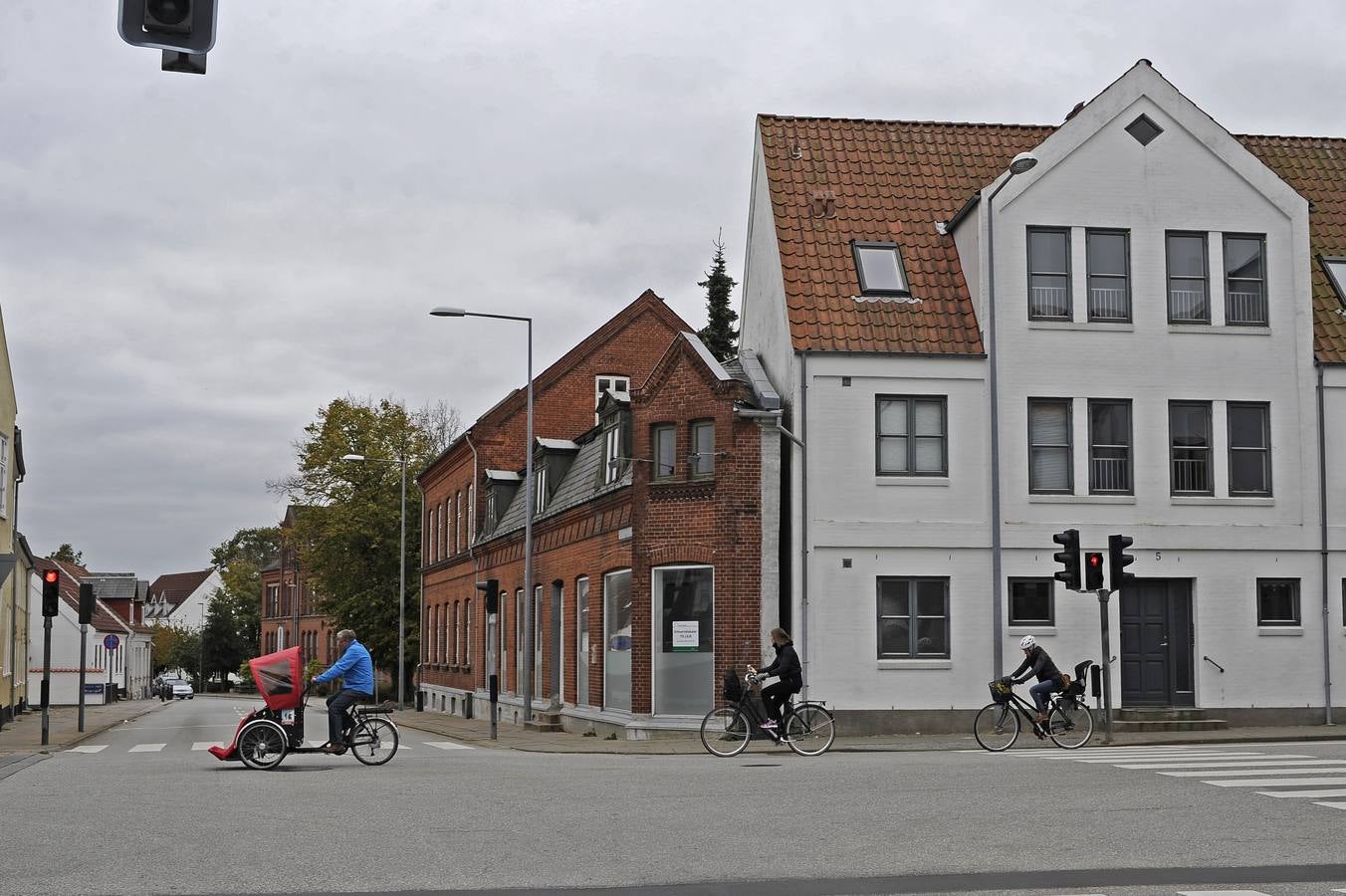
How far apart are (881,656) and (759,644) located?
2.10m

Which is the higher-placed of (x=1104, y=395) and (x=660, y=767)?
(x=1104, y=395)

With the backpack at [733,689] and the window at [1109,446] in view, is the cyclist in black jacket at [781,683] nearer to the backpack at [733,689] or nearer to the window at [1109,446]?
the backpack at [733,689]

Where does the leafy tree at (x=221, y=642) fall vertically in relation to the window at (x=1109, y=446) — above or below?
below

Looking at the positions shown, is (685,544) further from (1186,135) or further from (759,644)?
(1186,135)

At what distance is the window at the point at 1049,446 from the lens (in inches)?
1054

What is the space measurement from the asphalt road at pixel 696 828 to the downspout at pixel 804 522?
7.61m

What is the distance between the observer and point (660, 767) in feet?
60.7

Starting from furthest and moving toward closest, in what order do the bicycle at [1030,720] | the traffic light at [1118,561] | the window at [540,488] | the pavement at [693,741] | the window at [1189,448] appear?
1. the window at [540,488]
2. the window at [1189,448]
3. the pavement at [693,741]
4. the traffic light at [1118,561]
5. the bicycle at [1030,720]

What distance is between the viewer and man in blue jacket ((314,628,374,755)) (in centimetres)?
1877

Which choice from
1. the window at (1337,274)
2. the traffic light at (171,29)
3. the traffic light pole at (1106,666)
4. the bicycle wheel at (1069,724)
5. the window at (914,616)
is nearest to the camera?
the traffic light at (171,29)

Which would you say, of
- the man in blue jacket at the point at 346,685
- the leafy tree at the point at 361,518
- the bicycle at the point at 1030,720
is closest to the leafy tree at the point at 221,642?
the leafy tree at the point at 361,518

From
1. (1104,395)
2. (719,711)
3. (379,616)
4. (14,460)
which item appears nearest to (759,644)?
(719,711)

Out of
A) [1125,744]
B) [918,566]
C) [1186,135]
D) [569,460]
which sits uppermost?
[1186,135]

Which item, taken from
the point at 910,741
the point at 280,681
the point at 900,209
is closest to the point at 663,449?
the point at 900,209
